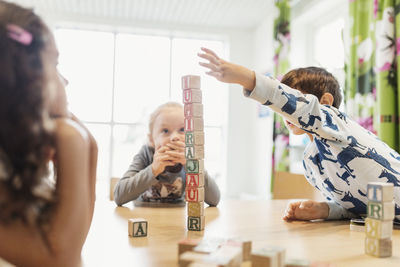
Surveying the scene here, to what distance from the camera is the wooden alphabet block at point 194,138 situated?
814 mm

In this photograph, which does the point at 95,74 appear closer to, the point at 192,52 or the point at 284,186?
the point at 192,52

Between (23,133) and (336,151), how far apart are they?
30.1 inches

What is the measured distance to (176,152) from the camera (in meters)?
1.22

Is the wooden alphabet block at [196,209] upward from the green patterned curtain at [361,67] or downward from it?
downward

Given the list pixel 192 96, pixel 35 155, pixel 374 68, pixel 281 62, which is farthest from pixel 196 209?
pixel 281 62

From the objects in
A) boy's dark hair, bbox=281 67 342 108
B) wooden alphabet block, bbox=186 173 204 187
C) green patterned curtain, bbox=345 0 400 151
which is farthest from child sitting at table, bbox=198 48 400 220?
green patterned curtain, bbox=345 0 400 151

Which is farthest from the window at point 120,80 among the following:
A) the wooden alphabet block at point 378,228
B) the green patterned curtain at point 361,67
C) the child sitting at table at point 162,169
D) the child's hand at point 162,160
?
the wooden alphabet block at point 378,228

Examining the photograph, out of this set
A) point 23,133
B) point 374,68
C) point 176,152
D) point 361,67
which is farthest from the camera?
point 361,67

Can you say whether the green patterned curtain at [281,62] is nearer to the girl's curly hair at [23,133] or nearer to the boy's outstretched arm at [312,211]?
the boy's outstretched arm at [312,211]

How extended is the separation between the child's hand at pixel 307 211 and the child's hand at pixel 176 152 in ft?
1.33

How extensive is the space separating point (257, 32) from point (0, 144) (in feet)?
14.2

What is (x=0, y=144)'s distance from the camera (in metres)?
0.41

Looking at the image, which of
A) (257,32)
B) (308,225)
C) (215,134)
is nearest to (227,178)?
(215,134)

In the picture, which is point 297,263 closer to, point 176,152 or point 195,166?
point 195,166
